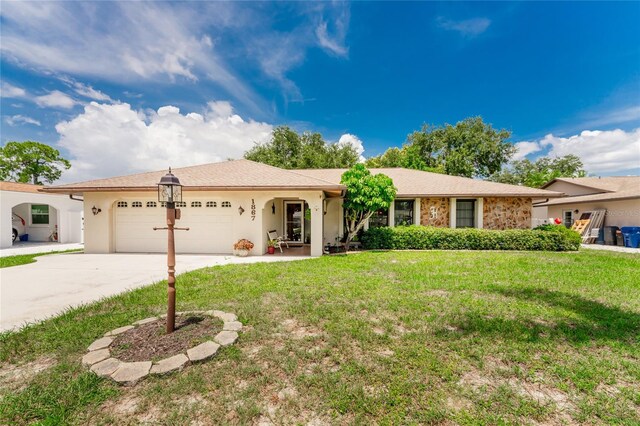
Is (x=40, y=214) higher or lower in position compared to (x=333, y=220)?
higher

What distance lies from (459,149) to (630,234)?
17.7 m

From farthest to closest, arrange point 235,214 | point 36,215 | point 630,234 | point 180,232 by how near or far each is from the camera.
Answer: point 36,215
point 630,234
point 180,232
point 235,214

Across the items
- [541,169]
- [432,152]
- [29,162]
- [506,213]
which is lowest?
[506,213]

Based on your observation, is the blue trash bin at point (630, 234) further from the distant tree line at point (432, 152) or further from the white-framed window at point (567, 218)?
the distant tree line at point (432, 152)

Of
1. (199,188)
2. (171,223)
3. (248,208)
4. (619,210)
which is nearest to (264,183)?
(248,208)

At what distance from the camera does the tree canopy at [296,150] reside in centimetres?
2888

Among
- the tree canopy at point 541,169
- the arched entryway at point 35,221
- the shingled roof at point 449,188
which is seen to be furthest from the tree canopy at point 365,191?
the tree canopy at point 541,169

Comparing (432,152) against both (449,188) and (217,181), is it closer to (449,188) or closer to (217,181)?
(449,188)

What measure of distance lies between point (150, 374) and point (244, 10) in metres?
10.5

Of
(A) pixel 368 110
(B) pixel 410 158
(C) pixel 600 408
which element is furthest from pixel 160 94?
(B) pixel 410 158

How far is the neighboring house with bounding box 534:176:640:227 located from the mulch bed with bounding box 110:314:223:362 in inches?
646

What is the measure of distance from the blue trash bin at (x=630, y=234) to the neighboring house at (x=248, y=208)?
4.96 meters

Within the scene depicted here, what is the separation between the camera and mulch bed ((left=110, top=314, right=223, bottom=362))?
2.89 meters

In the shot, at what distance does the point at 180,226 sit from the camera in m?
10.5
